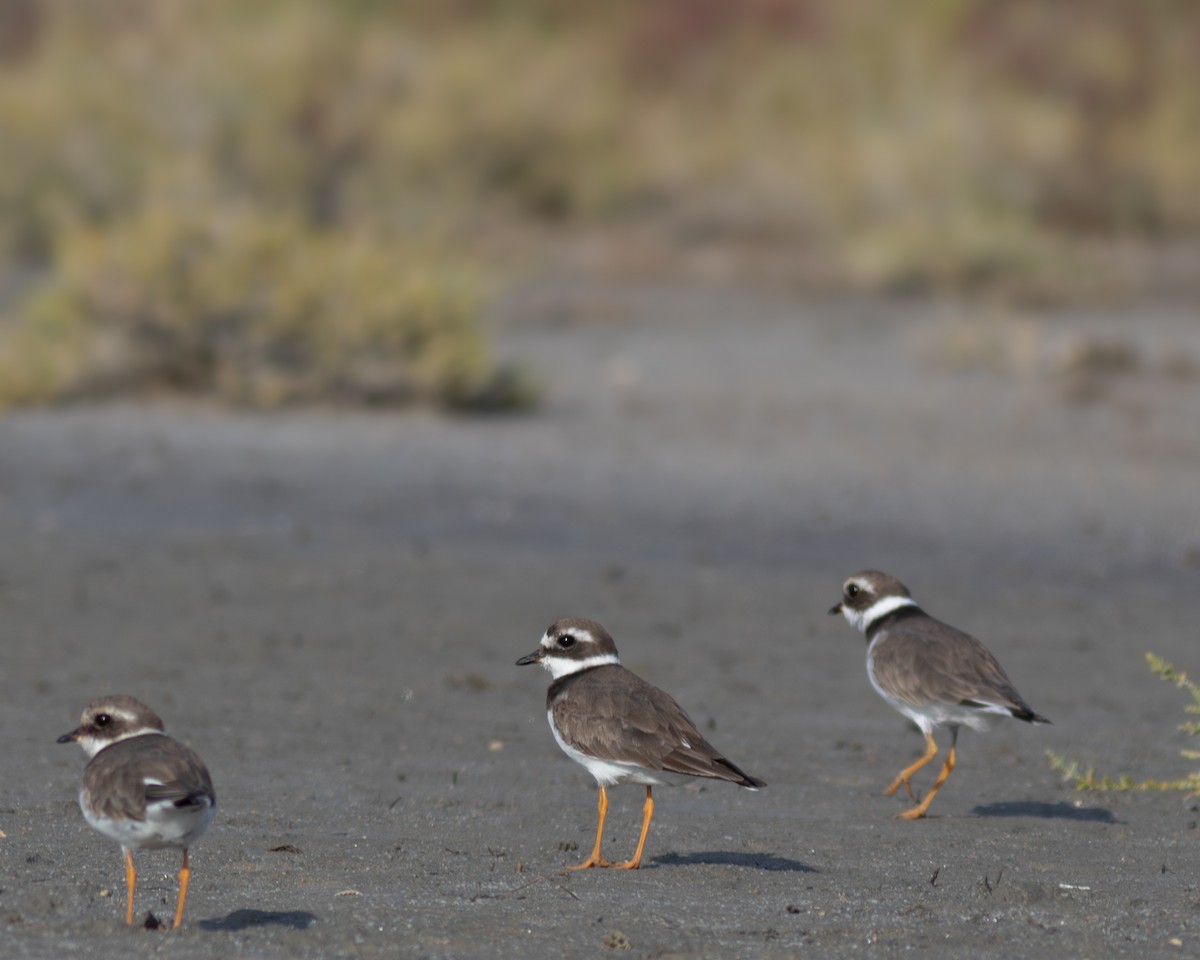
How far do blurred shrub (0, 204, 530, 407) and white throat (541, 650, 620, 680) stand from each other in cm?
988

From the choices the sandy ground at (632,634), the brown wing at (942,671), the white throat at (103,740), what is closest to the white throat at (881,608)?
the brown wing at (942,671)

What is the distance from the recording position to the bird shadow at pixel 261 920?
17.7 feet

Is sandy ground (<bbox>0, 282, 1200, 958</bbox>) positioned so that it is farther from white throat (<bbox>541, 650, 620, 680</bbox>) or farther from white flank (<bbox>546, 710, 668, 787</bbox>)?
white throat (<bbox>541, 650, 620, 680</bbox>)

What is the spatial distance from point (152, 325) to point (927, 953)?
40.5ft

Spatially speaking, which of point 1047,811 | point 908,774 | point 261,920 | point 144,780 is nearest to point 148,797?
point 144,780

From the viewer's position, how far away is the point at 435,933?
5395 millimetres

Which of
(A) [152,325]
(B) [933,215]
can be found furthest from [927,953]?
(B) [933,215]

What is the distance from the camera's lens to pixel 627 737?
20.5 ft

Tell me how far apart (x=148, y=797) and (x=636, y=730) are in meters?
1.76

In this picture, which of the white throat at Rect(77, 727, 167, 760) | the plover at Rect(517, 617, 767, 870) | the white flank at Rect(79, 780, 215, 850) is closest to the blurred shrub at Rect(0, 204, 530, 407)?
the plover at Rect(517, 617, 767, 870)

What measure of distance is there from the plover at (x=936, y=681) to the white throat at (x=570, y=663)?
1156 millimetres

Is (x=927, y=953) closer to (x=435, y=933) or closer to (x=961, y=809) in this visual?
(x=435, y=933)

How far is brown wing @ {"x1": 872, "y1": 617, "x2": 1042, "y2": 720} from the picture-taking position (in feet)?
23.3

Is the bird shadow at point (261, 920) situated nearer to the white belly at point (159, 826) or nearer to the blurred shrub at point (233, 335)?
the white belly at point (159, 826)
